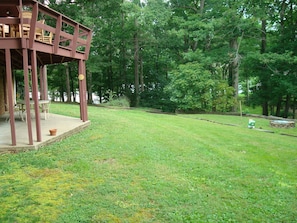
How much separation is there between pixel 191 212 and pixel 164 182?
0.92 metres

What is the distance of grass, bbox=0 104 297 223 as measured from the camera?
3256mm

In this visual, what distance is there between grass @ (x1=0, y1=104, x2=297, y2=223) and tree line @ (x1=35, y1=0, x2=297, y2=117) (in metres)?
9.49

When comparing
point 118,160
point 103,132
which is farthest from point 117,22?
point 118,160

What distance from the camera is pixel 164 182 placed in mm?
4152

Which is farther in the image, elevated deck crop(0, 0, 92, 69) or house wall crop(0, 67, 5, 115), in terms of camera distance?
house wall crop(0, 67, 5, 115)

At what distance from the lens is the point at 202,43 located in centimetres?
1909

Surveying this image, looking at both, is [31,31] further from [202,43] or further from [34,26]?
[202,43]

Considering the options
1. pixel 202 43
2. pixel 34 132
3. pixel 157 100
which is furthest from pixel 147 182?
pixel 202 43

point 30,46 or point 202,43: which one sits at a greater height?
point 202,43

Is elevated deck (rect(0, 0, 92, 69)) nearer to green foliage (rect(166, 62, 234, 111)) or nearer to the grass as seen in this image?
the grass

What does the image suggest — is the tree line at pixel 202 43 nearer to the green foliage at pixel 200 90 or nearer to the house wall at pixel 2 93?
the green foliage at pixel 200 90

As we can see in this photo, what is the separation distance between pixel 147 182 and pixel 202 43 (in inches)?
656

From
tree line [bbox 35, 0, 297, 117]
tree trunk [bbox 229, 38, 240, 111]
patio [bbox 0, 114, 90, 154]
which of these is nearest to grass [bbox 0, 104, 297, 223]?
patio [bbox 0, 114, 90, 154]

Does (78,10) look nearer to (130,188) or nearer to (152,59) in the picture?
(152,59)
